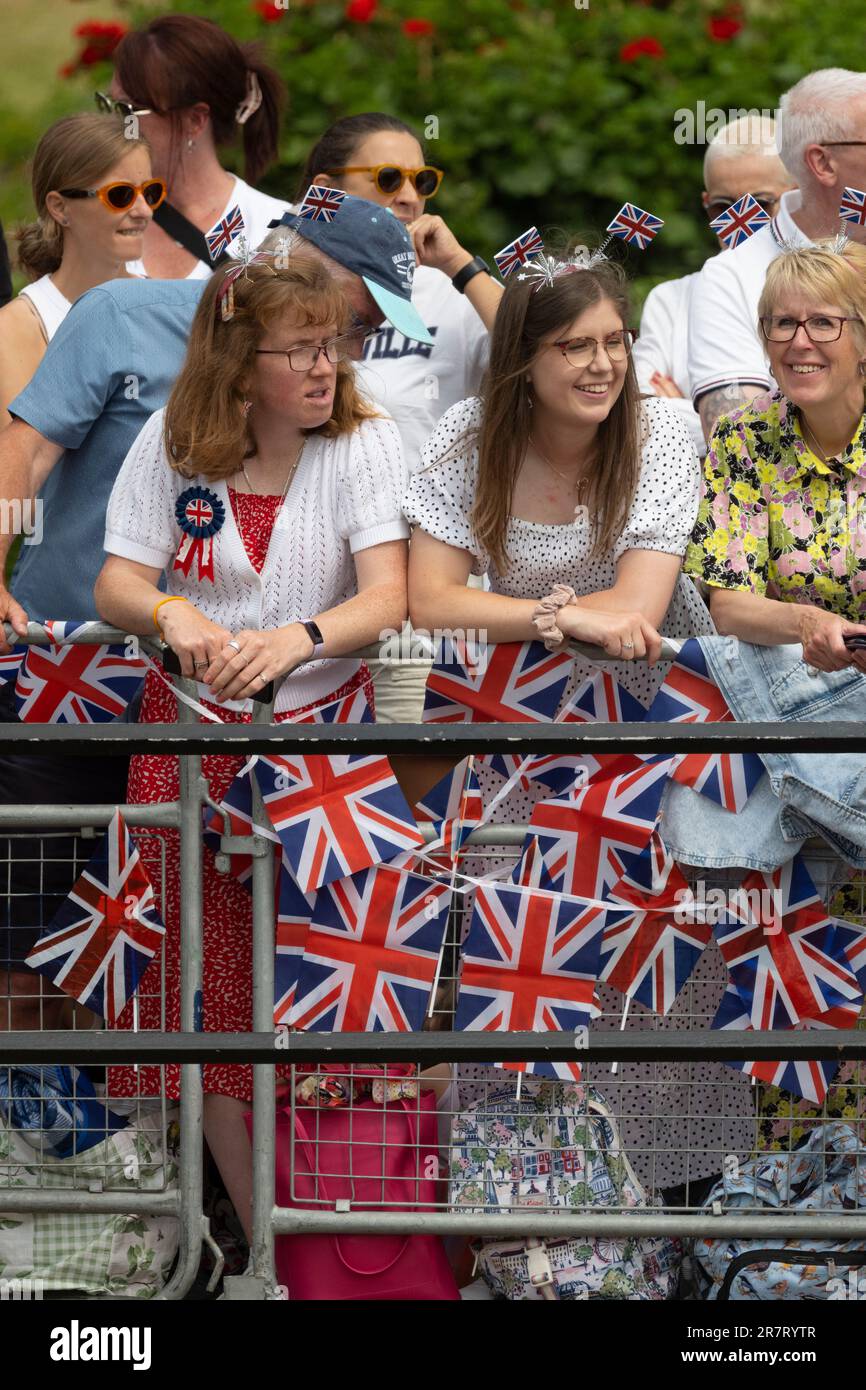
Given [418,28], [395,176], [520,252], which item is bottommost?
[520,252]

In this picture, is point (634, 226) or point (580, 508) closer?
point (580, 508)

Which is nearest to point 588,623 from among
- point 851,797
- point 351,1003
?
point 851,797

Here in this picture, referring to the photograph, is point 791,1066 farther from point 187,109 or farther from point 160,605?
point 187,109

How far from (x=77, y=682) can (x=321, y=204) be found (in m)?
1.04

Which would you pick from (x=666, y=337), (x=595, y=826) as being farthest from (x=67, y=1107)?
(x=666, y=337)

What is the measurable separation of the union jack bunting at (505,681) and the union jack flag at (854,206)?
3.90ft

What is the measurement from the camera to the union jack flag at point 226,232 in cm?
416

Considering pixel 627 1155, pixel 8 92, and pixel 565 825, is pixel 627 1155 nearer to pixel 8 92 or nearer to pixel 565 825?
pixel 565 825

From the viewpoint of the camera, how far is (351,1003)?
3559 millimetres

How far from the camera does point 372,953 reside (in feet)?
11.7

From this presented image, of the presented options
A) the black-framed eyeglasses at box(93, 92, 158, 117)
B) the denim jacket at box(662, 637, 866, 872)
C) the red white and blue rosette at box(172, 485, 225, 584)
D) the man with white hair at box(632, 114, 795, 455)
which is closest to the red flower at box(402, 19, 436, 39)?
the man with white hair at box(632, 114, 795, 455)

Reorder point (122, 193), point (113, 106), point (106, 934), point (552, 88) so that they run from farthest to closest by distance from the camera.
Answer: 1. point (552, 88)
2. point (113, 106)
3. point (122, 193)
4. point (106, 934)

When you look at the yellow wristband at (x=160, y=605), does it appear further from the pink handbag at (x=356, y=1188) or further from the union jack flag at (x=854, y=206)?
the union jack flag at (x=854, y=206)
